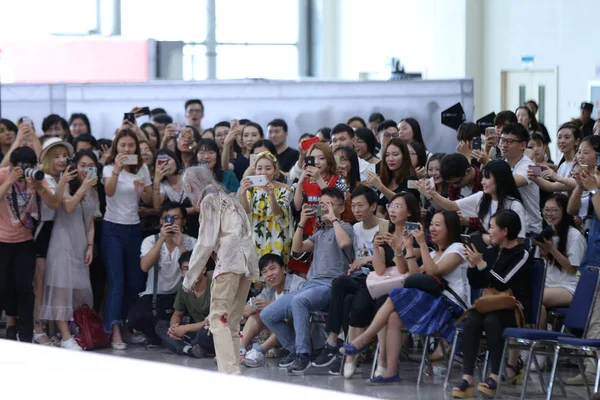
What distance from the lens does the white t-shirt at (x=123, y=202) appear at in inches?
333

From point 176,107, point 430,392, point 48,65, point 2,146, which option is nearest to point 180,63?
point 48,65

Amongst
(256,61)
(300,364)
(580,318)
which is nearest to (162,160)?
(300,364)

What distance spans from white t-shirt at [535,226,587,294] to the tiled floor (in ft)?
1.97

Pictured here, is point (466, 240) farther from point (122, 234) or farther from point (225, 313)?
point (122, 234)

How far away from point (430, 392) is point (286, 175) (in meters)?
2.56

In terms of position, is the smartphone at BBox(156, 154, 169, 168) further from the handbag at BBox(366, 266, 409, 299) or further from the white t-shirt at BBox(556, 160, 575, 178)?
the white t-shirt at BBox(556, 160, 575, 178)

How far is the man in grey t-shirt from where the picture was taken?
7.52 m

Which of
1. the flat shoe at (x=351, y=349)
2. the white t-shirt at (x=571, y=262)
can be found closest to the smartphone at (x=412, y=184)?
the white t-shirt at (x=571, y=262)

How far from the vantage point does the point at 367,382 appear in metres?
7.20

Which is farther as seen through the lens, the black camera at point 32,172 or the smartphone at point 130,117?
the smartphone at point 130,117

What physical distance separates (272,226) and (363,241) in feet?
2.77

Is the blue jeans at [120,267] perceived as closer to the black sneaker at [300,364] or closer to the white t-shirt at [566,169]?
the black sneaker at [300,364]

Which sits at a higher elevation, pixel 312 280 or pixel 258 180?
pixel 258 180

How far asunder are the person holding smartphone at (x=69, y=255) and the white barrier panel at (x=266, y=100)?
→ 115 inches
